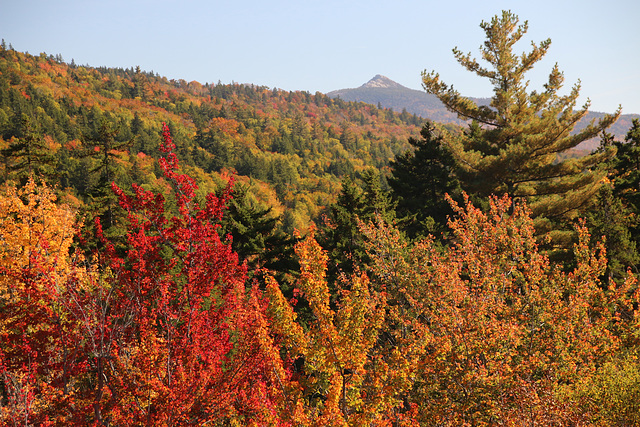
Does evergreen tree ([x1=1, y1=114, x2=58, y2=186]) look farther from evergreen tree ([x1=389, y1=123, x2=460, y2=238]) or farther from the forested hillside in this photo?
the forested hillside

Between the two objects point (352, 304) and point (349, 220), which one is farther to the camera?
point (349, 220)

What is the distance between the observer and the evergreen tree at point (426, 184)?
2772 cm

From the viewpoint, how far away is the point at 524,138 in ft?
69.8

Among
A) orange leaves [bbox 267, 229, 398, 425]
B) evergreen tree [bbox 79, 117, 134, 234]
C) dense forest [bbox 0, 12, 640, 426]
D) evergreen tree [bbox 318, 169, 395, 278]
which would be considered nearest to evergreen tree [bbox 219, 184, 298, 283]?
dense forest [bbox 0, 12, 640, 426]

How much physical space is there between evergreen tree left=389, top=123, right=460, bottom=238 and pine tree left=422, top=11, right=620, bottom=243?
3918mm

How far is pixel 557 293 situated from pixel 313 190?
108000 mm

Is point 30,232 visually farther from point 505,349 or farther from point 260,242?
point 505,349

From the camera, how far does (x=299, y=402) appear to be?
24.5 ft

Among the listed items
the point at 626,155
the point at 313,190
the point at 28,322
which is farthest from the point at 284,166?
the point at 28,322

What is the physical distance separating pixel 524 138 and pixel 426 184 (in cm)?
874

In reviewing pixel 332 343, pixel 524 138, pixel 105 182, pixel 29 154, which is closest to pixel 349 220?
pixel 524 138

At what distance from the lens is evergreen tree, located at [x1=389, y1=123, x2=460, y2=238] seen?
27719 millimetres

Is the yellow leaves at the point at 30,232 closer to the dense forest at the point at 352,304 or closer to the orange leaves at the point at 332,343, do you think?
the dense forest at the point at 352,304

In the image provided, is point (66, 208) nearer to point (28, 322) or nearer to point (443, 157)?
point (28, 322)
